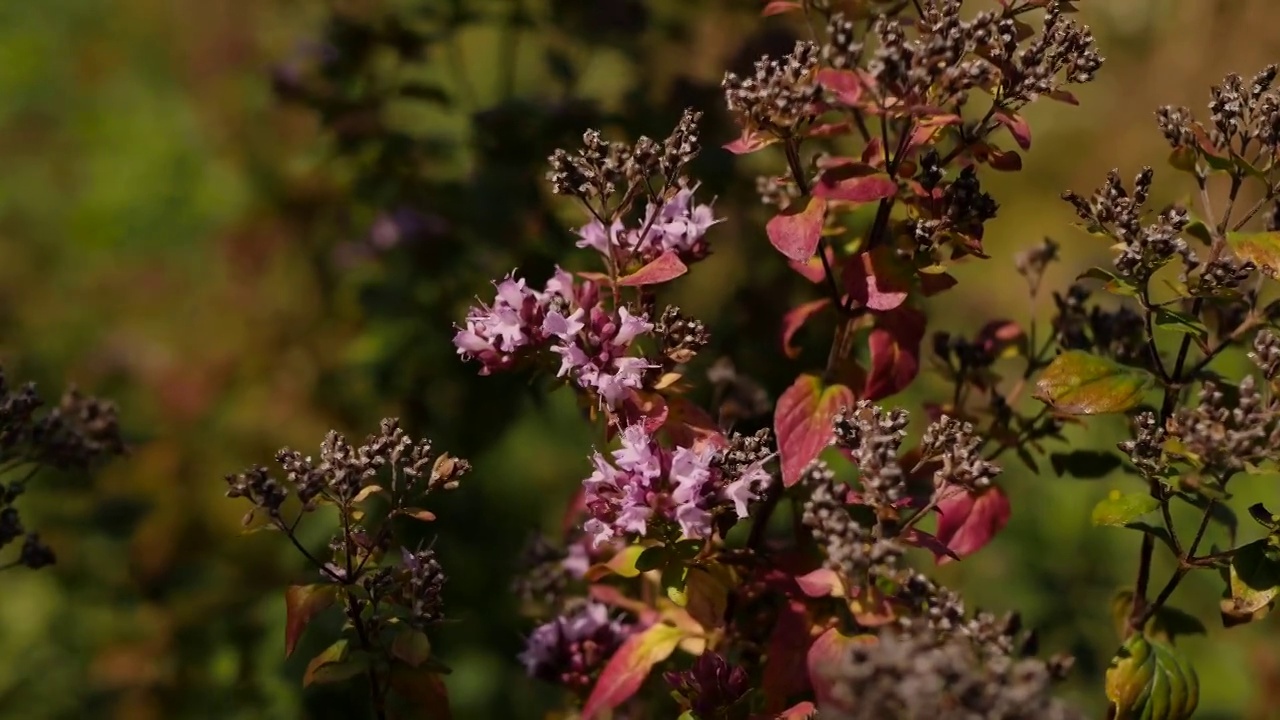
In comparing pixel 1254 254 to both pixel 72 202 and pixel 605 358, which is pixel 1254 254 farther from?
pixel 72 202

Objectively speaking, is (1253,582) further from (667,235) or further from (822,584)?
(667,235)

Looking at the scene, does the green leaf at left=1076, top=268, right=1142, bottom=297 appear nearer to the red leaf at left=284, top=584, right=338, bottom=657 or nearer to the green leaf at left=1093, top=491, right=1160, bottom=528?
the green leaf at left=1093, top=491, right=1160, bottom=528

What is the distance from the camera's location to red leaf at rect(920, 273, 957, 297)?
4.09 feet

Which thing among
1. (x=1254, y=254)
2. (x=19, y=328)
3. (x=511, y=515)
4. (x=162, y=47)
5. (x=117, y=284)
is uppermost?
(x=162, y=47)

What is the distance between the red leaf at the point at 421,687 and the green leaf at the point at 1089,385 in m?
0.72

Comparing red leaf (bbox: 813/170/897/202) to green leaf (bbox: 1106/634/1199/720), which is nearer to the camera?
red leaf (bbox: 813/170/897/202)

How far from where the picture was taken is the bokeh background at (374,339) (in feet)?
7.30

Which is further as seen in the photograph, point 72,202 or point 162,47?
point 162,47

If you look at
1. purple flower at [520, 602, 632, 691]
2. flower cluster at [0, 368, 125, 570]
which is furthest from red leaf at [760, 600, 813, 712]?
flower cluster at [0, 368, 125, 570]

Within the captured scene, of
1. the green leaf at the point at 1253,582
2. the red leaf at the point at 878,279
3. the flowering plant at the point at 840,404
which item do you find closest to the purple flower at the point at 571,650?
the flowering plant at the point at 840,404

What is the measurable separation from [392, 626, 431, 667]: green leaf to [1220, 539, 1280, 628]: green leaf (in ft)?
2.76

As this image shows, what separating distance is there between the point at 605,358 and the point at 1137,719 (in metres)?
0.73

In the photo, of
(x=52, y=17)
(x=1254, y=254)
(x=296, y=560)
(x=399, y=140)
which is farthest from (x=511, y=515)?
(x=52, y=17)

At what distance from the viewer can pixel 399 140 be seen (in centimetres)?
248
